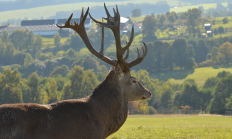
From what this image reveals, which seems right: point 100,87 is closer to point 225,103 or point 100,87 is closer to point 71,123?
point 71,123

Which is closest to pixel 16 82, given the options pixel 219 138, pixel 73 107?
pixel 219 138

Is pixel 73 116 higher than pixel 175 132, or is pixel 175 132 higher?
pixel 73 116

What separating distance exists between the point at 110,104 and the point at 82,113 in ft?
3.07

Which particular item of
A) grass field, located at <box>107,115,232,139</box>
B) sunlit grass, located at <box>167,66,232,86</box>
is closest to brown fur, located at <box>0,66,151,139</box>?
grass field, located at <box>107,115,232,139</box>

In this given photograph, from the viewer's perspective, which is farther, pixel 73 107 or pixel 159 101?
pixel 159 101

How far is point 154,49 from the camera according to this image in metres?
199

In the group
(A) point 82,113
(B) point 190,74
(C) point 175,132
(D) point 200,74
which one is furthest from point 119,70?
(B) point 190,74

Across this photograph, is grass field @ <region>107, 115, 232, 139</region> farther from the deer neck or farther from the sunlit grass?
→ the sunlit grass

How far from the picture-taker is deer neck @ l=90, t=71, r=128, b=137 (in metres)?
9.58

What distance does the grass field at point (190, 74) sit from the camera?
16475cm

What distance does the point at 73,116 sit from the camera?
352 inches

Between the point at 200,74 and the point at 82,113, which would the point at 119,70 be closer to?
the point at 82,113

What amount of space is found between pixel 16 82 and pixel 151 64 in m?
97.2

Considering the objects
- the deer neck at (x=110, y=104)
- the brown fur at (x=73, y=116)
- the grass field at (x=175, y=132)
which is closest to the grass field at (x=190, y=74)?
the grass field at (x=175, y=132)
